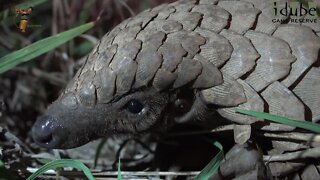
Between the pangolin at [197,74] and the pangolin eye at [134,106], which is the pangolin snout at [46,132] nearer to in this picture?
the pangolin at [197,74]

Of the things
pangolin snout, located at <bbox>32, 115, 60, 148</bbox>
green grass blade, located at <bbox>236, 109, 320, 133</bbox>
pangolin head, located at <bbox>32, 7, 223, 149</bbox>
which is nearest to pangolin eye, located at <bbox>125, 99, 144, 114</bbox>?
pangolin head, located at <bbox>32, 7, 223, 149</bbox>

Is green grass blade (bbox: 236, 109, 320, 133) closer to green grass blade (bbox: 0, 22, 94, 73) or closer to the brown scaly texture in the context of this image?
the brown scaly texture

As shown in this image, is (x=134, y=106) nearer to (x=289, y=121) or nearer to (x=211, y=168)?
(x=211, y=168)

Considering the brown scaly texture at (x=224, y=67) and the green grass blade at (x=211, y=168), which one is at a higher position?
the brown scaly texture at (x=224, y=67)

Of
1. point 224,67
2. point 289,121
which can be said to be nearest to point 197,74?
point 224,67

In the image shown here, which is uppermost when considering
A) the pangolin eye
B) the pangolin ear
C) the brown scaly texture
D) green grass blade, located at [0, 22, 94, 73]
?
green grass blade, located at [0, 22, 94, 73]

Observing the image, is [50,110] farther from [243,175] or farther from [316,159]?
[316,159]

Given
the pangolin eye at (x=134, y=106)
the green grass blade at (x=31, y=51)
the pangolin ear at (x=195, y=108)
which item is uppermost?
the green grass blade at (x=31, y=51)

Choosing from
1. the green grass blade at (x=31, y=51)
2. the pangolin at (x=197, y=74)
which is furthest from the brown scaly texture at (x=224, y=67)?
the green grass blade at (x=31, y=51)
